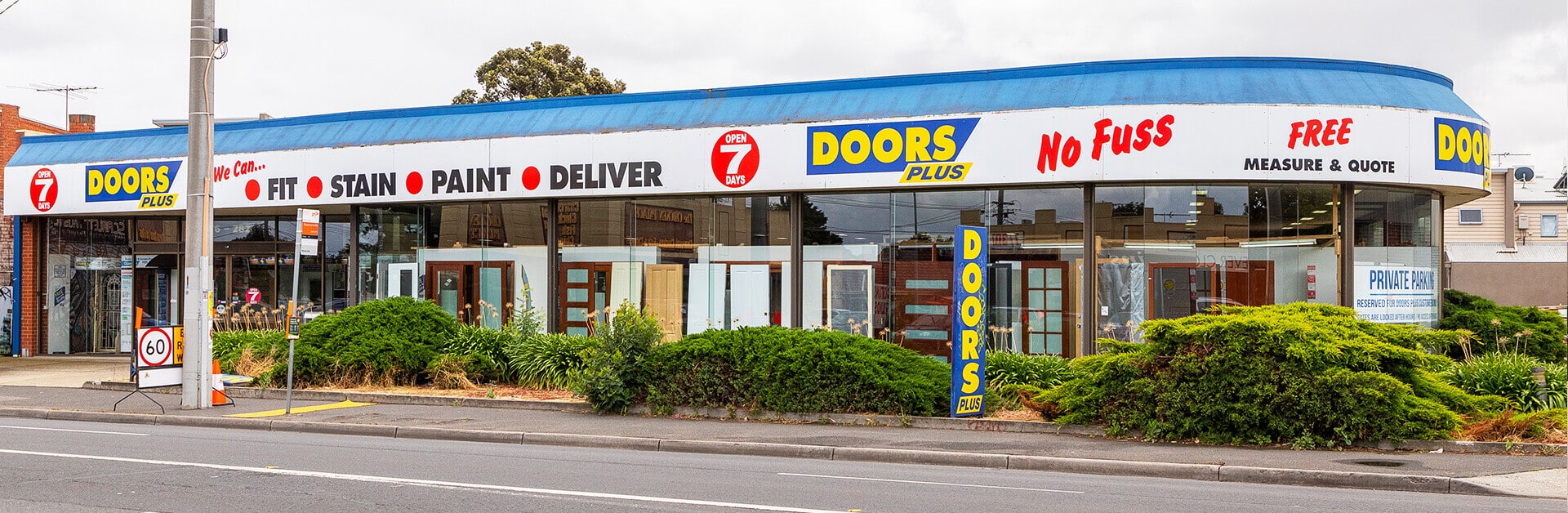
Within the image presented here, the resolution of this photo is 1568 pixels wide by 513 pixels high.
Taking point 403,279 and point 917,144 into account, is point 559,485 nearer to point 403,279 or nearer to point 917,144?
point 917,144

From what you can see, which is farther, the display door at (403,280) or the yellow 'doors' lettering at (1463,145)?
the display door at (403,280)

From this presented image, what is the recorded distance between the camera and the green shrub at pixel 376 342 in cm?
1933

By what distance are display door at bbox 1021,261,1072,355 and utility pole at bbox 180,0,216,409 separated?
12148 mm

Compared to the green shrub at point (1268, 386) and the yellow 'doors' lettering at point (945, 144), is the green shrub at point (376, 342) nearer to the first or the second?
the yellow 'doors' lettering at point (945, 144)

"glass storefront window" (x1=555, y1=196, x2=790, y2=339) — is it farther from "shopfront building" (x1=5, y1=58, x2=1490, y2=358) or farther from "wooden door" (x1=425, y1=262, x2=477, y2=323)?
"wooden door" (x1=425, y1=262, x2=477, y2=323)

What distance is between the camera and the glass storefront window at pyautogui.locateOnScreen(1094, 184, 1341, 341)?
18125mm

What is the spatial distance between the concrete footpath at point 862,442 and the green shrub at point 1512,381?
2.30m

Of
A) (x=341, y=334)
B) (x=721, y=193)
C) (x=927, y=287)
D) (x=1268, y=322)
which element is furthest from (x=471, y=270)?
(x=1268, y=322)

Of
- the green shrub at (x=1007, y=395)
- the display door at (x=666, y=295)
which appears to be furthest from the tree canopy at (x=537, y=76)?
the green shrub at (x=1007, y=395)

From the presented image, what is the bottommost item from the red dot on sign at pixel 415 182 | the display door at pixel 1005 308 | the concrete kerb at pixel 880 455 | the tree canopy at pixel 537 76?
the concrete kerb at pixel 880 455

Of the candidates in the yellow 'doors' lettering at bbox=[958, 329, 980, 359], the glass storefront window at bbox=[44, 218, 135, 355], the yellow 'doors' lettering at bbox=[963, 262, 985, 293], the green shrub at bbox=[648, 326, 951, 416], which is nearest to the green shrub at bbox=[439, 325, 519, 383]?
the green shrub at bbox=[648, 326, 951, 416]

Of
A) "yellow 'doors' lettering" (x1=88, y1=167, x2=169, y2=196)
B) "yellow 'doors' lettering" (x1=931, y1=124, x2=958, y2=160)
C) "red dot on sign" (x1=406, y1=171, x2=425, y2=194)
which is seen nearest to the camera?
"yellow 'doors' lettering" (x1=931, y1=124, x2=958, y2=160)

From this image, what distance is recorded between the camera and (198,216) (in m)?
17.7

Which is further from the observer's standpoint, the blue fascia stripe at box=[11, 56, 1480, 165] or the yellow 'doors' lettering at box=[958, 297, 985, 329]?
the blue fascia stripe at box=[11, 56, 1480, 165]
